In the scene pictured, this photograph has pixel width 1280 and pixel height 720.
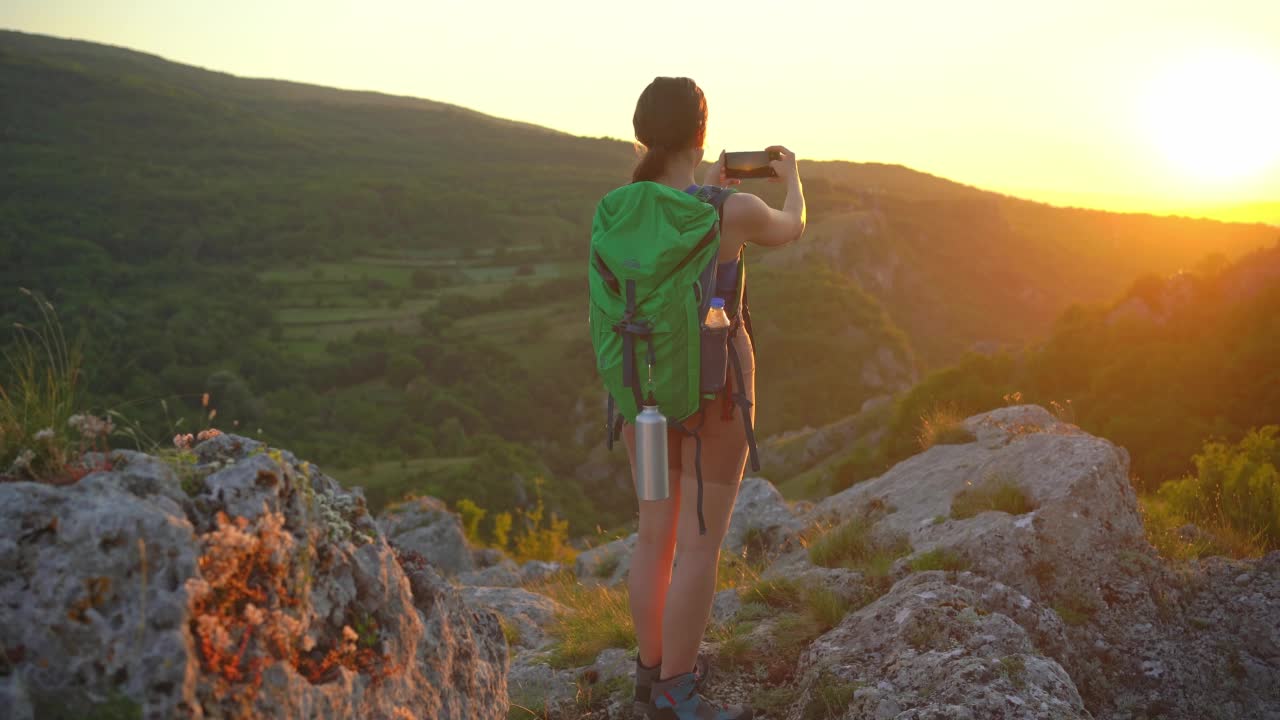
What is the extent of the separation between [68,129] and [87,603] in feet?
565

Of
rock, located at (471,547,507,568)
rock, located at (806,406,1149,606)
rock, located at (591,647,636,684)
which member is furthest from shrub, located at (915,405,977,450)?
rock, located at (471,547,507,568)

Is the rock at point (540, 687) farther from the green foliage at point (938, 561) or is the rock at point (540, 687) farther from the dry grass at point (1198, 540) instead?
the dry grass at point (1198, 540)

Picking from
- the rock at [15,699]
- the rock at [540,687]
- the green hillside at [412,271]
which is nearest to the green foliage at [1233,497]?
the rock at [540,687]

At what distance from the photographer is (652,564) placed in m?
3.11

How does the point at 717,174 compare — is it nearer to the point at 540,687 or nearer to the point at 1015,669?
the point at 1015,669

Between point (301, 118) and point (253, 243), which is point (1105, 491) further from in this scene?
point (301, 118)

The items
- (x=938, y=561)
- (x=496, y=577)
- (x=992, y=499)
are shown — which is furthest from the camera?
(x=496, y=577)

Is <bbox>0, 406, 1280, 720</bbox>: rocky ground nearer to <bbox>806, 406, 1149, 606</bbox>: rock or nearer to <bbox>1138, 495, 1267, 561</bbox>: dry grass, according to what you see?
<bbox>806, 406, 1149, 606</bbox>: rock

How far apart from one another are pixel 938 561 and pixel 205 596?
12.9 ft

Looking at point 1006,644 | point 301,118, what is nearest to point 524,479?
point 1006,644

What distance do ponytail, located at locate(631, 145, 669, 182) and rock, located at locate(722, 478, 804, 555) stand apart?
17.2ft

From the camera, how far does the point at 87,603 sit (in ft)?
5.81

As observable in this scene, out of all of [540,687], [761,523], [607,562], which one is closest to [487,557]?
[607,562]

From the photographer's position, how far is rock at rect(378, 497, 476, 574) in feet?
49.3
